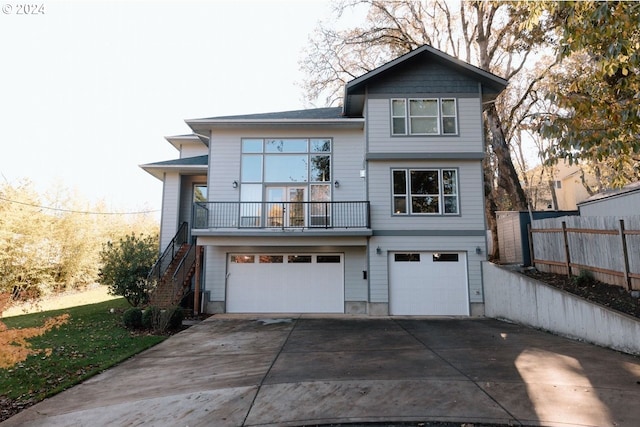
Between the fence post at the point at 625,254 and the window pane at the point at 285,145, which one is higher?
the window pane at the point at 285,145

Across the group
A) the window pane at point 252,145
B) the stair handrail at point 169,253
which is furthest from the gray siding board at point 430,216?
the stair handrail at point 169,253

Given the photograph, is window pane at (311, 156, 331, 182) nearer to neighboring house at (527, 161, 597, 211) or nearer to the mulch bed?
the mulch bed

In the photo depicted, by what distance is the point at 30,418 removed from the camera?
3875mm

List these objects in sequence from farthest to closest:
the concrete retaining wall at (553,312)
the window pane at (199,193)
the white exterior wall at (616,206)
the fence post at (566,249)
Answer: the window pane at (199,193) → the white exterior wall at (616,206) → the fence post at (566,249) → the concrete retaining wall at (553,312)

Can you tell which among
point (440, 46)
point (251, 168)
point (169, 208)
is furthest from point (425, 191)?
point (440, 46)

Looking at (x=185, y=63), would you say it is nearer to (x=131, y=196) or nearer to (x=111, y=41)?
(x=111, y=41)

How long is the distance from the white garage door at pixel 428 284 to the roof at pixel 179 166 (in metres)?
7.95

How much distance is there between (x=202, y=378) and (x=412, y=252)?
7.74 meters

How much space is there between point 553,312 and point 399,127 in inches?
274

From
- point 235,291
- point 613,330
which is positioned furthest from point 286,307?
point 613,330

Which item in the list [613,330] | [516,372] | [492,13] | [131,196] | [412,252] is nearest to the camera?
[516,372]

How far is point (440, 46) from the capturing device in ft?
62.5

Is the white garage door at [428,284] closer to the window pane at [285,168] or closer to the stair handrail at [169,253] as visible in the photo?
the window pane at [285,168]

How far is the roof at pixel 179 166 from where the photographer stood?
12852 mm
